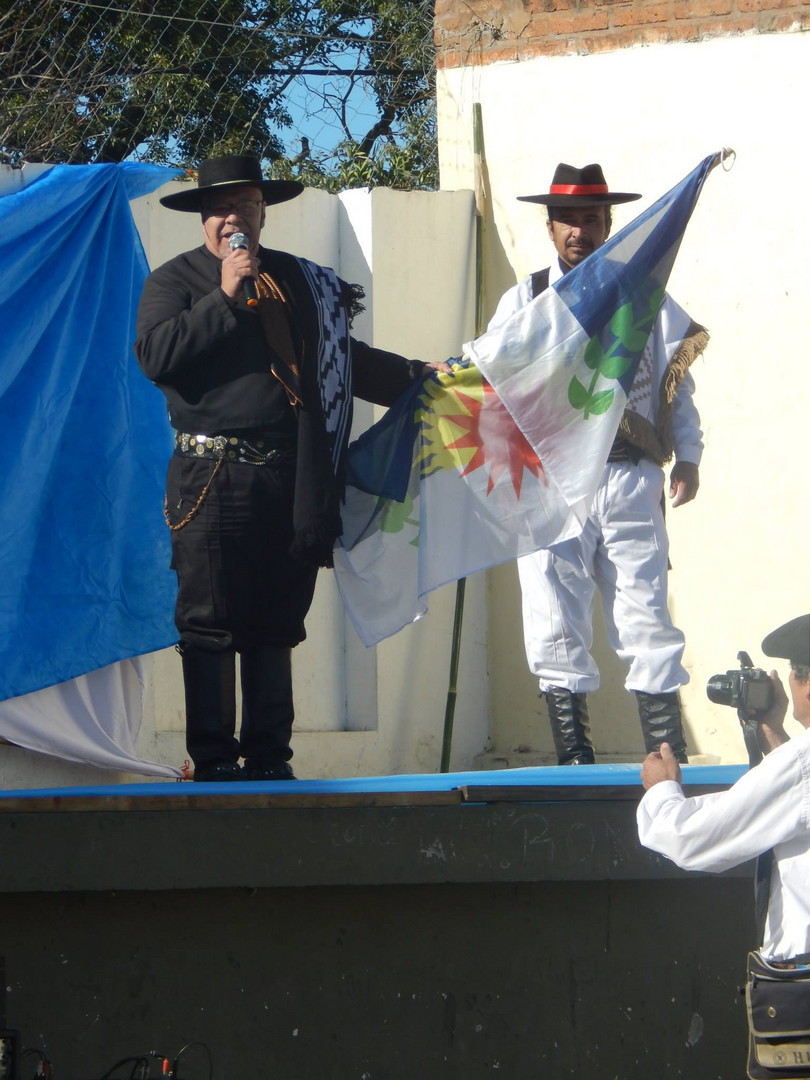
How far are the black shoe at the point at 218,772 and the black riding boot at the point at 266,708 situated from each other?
2.5 inches

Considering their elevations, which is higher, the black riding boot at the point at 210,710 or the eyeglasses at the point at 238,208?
the eyeglasses at the point at 238,208

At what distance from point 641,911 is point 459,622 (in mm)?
2597

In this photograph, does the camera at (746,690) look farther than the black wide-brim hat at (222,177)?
No

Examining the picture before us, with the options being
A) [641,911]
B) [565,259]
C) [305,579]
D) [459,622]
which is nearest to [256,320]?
[305,579]

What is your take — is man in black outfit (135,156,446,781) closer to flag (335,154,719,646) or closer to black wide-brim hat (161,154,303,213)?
black wide-brim hat (161,154,303,213)

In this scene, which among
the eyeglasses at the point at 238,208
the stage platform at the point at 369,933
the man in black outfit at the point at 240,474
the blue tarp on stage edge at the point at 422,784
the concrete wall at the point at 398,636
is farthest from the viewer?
the concrete wall at the point at 398,636

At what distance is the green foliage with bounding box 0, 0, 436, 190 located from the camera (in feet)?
22.2

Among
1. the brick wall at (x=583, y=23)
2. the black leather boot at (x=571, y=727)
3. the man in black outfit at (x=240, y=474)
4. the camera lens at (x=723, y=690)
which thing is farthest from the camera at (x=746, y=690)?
the brick wall at (x=583, y=23)

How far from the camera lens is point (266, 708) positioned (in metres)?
4.39

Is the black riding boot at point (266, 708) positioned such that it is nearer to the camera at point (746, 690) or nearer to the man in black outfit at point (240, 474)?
the man in black outfit at point (240, 474)

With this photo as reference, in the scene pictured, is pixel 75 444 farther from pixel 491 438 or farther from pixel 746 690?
pixel 746 690

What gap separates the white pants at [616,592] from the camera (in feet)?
15.9

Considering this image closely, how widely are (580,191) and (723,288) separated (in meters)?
1.60

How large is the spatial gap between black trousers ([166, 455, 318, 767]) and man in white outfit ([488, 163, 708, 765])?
36.6 inches
